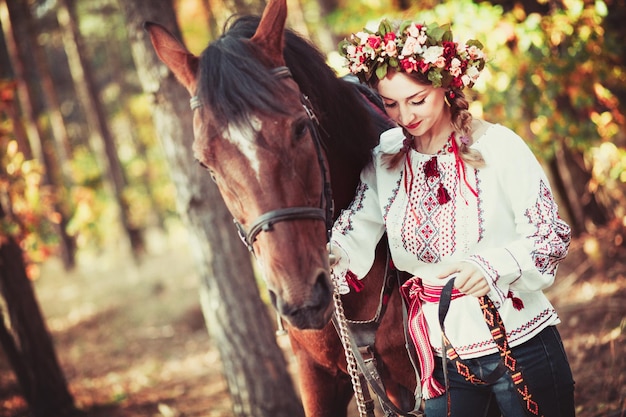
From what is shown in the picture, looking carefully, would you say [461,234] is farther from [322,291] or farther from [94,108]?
[94,108]

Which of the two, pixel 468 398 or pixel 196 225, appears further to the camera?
pixel 196 225

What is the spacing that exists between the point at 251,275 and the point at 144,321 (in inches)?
237

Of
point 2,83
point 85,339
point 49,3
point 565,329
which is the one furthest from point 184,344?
point 49,3

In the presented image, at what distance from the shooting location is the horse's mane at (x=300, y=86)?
1790 mm

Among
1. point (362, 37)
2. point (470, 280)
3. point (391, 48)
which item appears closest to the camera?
point (470, 280)

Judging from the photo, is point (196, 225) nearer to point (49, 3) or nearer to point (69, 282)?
point (69, 282)

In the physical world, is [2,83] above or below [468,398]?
above

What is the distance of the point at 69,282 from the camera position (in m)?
13.9

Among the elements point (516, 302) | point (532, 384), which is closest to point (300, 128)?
point (516, 302)

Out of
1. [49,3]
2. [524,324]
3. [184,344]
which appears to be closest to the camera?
[524,324]

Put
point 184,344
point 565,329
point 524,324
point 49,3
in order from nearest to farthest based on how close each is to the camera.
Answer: point 524,324
point 565,329
point 184,344
point 49,3

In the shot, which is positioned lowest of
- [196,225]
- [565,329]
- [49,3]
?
[565,329]

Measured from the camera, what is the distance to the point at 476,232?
6.32 feet

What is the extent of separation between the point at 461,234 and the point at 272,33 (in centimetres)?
97
